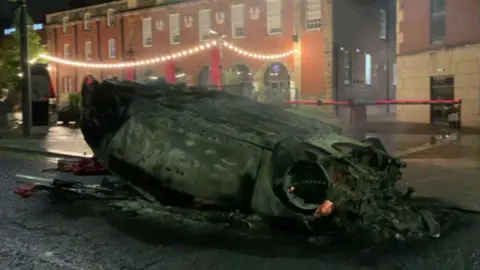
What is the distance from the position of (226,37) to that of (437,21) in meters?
14.0

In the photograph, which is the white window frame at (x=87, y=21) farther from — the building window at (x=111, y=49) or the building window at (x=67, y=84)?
the building window at (x=67, y=84)

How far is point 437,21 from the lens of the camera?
62.1ft

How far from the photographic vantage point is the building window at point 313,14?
88.6ft

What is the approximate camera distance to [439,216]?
6.33 meters

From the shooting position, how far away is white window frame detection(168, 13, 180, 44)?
33.1 m

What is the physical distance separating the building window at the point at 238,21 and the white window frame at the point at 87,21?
14.1 meters

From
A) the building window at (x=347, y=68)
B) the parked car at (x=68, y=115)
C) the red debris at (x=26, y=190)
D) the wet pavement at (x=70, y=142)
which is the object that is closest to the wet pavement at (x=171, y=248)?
the red debris at (x=26, y=190)

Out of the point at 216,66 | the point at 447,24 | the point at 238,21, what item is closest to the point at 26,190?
the point at 447,24

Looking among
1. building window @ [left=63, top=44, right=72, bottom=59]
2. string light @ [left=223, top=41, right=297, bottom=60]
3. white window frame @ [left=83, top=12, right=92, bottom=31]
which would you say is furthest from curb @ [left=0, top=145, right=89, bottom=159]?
building window @ [left=63, top=44, right=72, bottom=59]

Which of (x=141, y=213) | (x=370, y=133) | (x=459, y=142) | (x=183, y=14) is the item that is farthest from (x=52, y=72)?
(x=141, y=213)

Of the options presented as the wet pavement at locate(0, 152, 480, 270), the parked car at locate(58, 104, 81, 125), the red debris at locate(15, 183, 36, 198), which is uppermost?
the parked car at locate(58, 104, 81, 125)

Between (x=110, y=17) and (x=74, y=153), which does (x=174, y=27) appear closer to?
(x=110, y=17)

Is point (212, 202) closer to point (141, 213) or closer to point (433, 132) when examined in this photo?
point (141, 213)

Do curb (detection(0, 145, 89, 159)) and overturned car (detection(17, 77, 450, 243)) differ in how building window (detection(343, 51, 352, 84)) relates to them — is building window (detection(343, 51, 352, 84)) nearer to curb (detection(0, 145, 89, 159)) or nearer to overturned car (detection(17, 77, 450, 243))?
curb (detection(0, 145, 89, 159))
